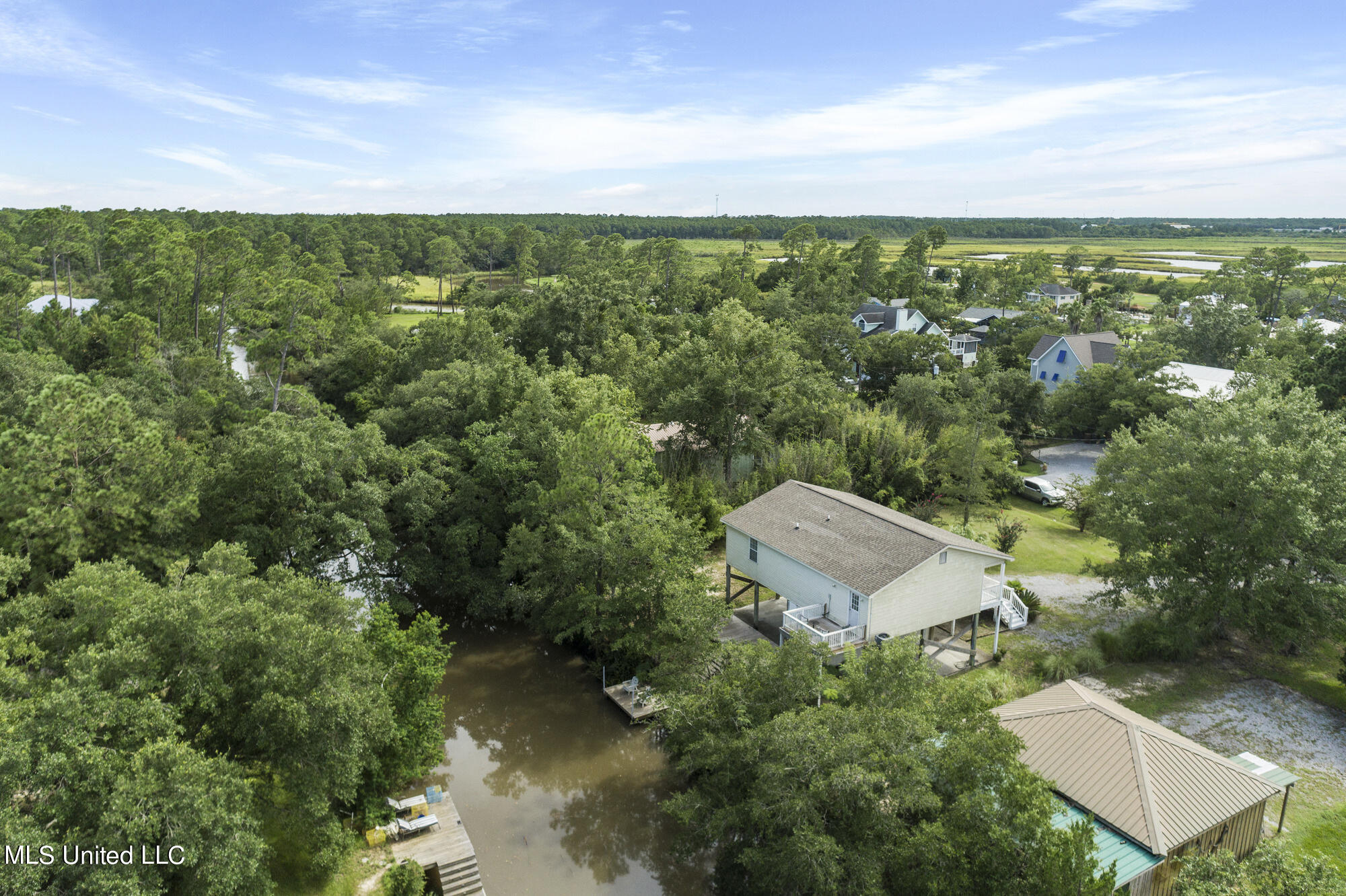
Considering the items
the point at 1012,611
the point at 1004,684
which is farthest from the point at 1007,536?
the point at 1004,684

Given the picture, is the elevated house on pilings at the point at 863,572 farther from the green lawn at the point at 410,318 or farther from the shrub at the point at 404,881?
the green lawn at the point at 410,318

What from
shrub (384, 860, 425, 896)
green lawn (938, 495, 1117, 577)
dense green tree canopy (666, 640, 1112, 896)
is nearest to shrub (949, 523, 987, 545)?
green lawn (938, 495, 1117, 577)

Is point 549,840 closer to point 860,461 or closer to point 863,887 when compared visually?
point 863,887

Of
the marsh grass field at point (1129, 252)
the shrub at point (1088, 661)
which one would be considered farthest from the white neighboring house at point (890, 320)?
the shrub at point (1088, 661)

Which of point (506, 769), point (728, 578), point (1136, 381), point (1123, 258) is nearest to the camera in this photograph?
point (506, 769)

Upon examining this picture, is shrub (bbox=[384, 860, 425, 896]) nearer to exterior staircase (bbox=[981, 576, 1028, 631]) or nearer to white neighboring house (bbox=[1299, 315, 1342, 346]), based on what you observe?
exterior staircase (bbox=[981, 576, 1028, 631])

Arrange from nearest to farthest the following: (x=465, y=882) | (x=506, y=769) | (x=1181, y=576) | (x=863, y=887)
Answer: (x=863, y=887), (x=465, y=882), (x=506, y=769), (x=1181, y=576)

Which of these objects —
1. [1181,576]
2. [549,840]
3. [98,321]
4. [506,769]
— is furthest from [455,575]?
[98,321]
